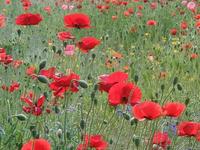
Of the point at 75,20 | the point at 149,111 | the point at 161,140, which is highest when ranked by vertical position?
the point at 75,20

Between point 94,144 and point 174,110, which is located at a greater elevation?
point 174,110

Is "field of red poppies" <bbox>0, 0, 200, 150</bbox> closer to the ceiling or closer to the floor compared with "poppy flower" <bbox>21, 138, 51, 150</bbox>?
closer to the floor

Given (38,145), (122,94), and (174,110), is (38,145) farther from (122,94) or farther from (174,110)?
(174,110)

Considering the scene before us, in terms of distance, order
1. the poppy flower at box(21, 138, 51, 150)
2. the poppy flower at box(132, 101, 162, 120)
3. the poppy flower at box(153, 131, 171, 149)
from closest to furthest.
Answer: the poppy flower at box(21, 138, 51, 150)
the poppy flower at box(132, 101, 162, 120)
the poppy flower at box(153, 131, 171, 149)

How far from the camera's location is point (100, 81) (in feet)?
6.48

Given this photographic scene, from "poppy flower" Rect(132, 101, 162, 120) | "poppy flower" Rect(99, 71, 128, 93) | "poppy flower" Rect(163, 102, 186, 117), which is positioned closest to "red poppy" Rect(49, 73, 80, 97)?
"poppy flower" Rect(99, 71, 128, 93)

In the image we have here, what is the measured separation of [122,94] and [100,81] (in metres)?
0.13

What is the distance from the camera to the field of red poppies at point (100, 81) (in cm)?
198

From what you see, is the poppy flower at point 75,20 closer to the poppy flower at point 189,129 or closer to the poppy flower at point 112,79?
the poppy flower at point 112,79

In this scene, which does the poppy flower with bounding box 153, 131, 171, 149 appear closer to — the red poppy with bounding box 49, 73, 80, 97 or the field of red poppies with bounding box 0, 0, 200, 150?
the field of red poppies with bounding box 0, 0, 200, 150

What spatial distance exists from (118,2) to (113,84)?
4560 millimetres

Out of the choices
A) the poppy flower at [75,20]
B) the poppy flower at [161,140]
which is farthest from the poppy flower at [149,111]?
the poppy flower at [75,20]

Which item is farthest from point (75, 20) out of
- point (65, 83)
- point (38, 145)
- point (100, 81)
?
point (38, 145)

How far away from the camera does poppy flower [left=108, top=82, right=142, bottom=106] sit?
1.86m
